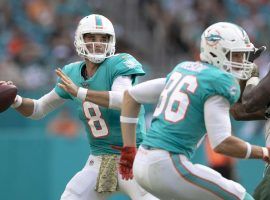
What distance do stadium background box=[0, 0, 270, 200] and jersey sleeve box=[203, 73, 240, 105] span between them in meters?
5.40

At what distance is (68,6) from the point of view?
14.5 m

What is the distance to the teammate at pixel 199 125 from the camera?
5.23 meters

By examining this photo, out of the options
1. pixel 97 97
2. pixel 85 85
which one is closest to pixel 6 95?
pixel 85 85

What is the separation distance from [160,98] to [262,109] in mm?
898

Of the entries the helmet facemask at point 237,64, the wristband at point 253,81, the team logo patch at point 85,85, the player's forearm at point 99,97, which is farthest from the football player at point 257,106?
the team logo patch at point 85,85

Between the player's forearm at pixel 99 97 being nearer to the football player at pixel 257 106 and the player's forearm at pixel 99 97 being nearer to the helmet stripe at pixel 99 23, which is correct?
the helmet stripe at pixel 99 23

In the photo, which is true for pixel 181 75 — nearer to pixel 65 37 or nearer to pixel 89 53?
pixel 89 53

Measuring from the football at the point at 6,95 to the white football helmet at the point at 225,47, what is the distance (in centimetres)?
154

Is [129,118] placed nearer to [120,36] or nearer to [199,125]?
[199,125]

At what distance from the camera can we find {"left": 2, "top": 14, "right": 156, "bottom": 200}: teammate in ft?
20.5

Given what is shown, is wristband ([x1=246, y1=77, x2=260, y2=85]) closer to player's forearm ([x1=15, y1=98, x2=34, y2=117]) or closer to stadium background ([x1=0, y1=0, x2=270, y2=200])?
player's forearm ([x1=15, y1=98, x2=34, y2=117])

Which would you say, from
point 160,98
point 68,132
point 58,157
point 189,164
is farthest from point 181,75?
point 68,132

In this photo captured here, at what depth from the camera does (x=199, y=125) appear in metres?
5.38

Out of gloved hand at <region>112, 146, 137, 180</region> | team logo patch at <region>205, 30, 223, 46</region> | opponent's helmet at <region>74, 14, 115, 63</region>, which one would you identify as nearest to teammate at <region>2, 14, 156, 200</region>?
opponent's helmet at <region>74, 14, 115, 63</region>
